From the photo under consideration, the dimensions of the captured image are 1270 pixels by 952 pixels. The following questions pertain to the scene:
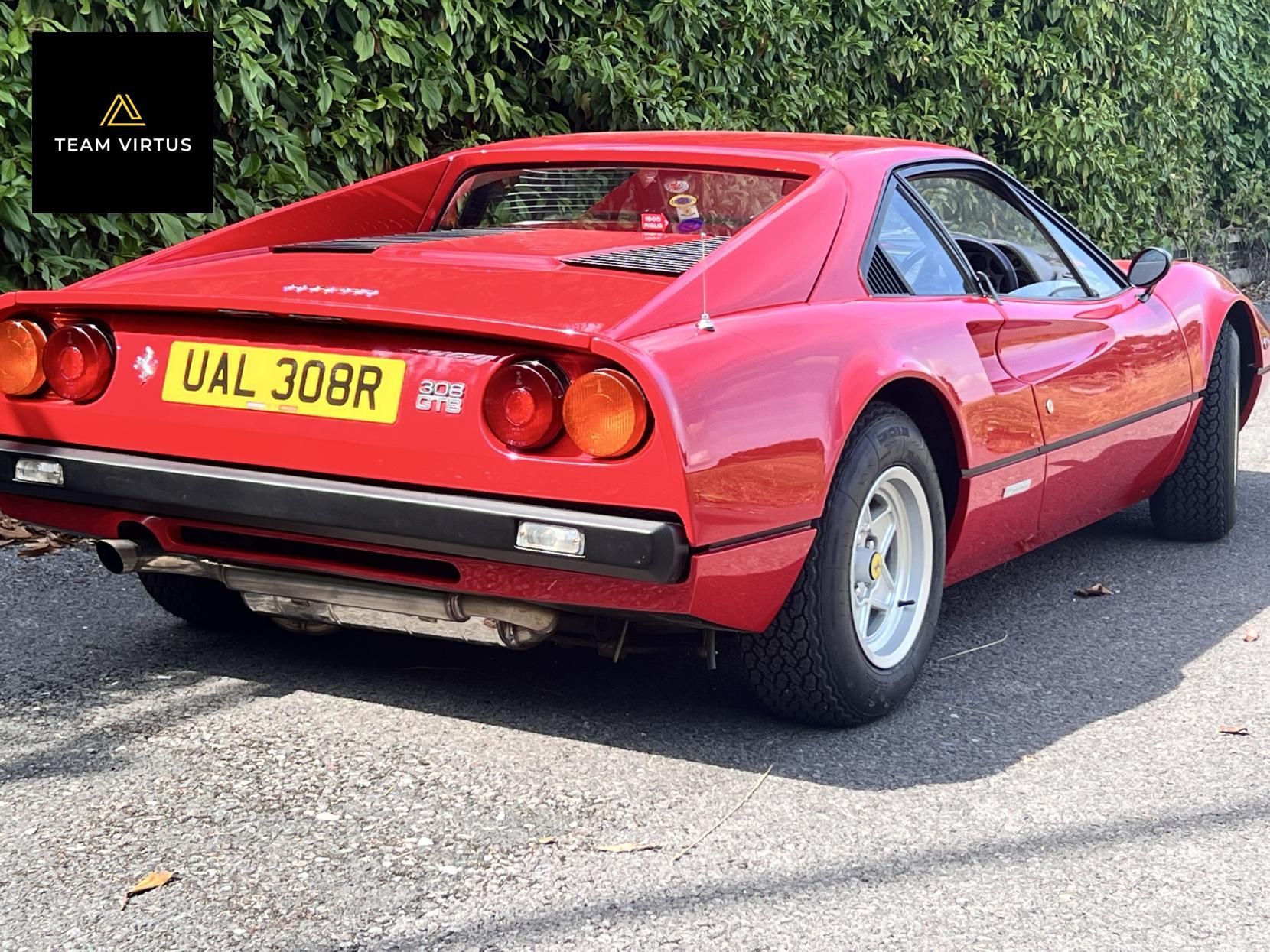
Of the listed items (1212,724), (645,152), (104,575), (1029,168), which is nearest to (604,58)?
(645,152)

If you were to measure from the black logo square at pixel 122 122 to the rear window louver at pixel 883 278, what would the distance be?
8.58 ft

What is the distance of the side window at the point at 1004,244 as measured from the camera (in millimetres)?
4496

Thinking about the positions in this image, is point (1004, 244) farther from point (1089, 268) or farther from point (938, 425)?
point (938, 425)

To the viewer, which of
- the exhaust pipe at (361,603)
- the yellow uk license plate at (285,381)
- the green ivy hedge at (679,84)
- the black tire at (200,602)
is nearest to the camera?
the yellow uk license plate at (285,381)

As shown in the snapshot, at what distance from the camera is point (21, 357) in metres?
3.33

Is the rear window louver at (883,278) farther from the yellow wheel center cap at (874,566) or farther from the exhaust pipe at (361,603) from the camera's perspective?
the exhaust pipe at (361,603)

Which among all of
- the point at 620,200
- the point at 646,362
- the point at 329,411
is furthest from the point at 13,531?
the point at 646,362

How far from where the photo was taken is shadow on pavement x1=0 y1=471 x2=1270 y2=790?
3338mm

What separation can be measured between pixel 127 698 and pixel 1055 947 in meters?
2.08

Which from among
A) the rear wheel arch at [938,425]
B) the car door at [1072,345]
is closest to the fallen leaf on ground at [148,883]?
the rear wheel arch at [938,425]

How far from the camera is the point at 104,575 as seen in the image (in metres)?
4.68

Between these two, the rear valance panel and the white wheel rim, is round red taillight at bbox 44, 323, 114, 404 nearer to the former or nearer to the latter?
the rear valance panel

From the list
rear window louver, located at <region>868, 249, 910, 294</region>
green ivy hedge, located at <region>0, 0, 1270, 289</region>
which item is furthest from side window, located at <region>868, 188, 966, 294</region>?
green ivy hedge, located at <region>0, 0, 1270, 289</region>

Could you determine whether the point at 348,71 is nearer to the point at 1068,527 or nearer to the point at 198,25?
the point at 198,25
